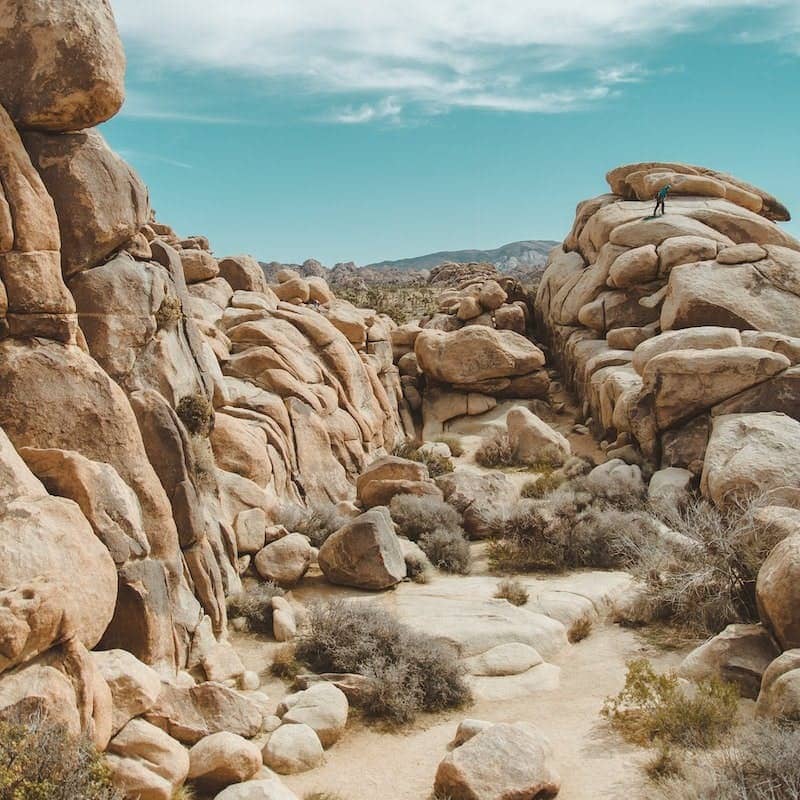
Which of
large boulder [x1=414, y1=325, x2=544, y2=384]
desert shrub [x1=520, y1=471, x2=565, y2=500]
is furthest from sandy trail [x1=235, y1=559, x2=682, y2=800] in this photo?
large boulder [x1=414, y1=325, x2=544, y2=384]

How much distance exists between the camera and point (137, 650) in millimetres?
8719

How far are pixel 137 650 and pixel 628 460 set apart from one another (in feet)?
47.6

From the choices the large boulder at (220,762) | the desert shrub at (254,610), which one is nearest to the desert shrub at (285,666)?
the desert shrub at (254,610)

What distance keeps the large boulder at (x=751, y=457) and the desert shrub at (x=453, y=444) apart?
8517 mm

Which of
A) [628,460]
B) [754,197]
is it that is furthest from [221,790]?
[754,197]

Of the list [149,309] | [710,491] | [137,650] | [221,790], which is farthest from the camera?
[710,491]

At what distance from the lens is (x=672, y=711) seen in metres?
8.36

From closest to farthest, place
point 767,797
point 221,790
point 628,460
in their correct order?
point 767,797 < point 221,790 < point 628,460

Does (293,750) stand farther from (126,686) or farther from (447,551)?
(447,551)

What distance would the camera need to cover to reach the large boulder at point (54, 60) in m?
9.23

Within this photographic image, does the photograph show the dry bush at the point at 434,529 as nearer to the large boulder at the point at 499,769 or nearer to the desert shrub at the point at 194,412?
the desert shrub at the point at 194,412

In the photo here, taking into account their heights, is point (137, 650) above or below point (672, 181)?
below

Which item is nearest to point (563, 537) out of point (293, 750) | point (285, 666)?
point (285, 666)

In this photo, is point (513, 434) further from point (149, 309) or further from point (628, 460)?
point (149, 309)
